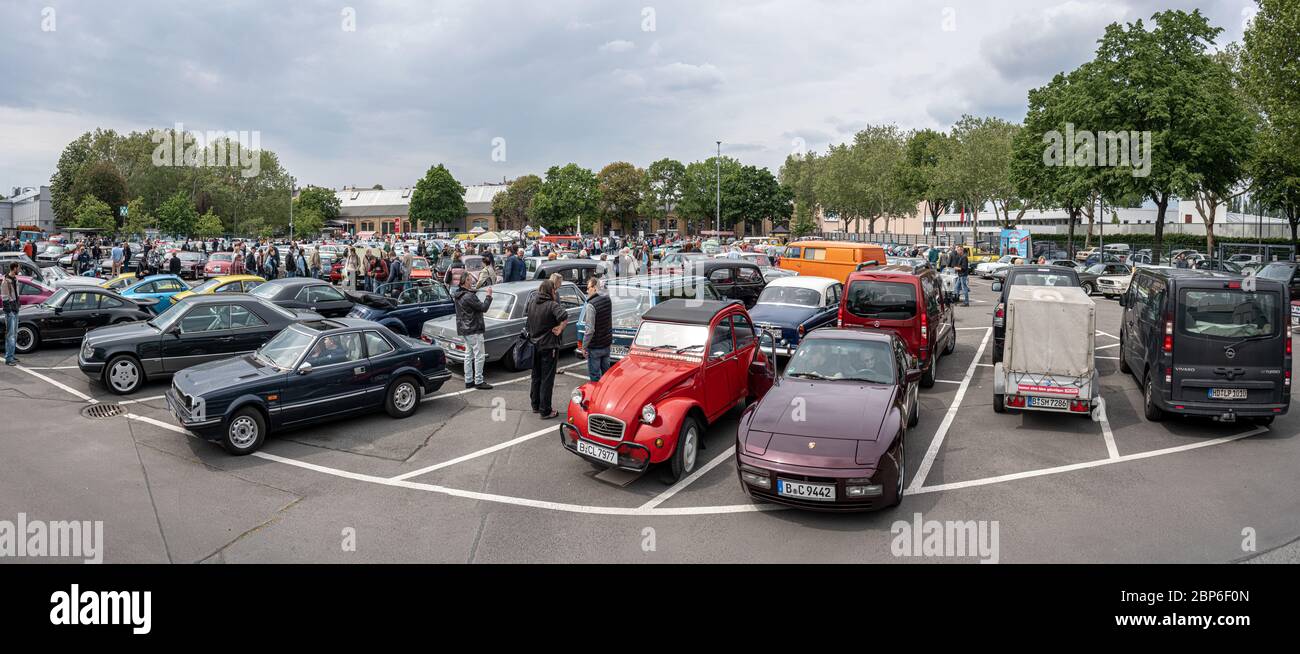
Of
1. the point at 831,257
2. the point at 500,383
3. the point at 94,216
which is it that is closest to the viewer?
the point at 500,383

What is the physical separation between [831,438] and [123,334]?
11.6 metres

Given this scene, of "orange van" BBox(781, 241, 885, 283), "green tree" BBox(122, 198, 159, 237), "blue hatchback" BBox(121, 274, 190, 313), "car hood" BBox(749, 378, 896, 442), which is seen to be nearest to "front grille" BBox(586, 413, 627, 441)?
"car hood" BBox(749, 378, 896, 442)

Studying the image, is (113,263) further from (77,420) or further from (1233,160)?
(1233,160)

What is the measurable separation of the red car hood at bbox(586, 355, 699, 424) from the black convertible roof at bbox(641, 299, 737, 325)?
630mm

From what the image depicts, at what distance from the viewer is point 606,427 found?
25.6 ft

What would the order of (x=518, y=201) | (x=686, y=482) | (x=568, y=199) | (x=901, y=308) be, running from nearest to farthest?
(x=686, y=482), (x=901, y=308), (x=568, y=199), (x=518, y=201)

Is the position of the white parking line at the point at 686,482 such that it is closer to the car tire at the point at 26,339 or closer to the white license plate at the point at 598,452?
the white license plate at the point at 598,452

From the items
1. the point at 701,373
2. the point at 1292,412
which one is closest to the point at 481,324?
the point at 701,373

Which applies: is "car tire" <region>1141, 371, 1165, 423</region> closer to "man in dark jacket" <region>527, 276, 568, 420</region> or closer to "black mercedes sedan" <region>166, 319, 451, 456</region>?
"man in dark jacket" <region>527, 276, 568, 420</region>

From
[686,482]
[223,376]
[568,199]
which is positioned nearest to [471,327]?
[223,376]

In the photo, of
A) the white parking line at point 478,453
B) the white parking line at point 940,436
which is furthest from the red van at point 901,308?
the white parking line at point 478,453

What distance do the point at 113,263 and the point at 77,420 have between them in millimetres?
24507

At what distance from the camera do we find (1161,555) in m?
6.16

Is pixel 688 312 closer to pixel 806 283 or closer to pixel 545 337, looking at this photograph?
pixel 545 337
